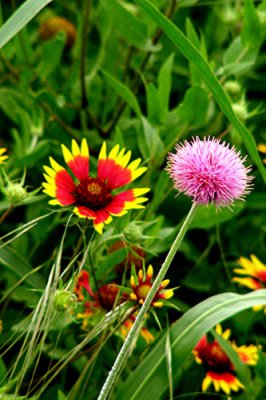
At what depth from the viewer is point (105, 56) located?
1.42 meters

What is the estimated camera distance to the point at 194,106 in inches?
42.6

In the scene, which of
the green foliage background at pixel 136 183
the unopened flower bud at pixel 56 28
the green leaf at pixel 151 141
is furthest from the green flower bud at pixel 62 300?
the unopened flower bud at pixel 56 28

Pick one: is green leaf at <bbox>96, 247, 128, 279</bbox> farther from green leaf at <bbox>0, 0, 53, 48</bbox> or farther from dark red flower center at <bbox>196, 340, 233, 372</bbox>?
green leaf at <bbox>0, 0, 53, 48</bbox>

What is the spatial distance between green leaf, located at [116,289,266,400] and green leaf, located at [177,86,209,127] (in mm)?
340

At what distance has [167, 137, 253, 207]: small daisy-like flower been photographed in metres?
0.65

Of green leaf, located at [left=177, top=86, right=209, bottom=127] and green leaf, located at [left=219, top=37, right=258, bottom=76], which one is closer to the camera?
green leaf, located at [left=177, top=86, right=209, bottom=127]

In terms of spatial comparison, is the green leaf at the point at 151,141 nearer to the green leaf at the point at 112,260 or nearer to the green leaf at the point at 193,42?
the green leaf at the point at 193,42

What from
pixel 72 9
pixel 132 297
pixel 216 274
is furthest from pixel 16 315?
pixel 72 9

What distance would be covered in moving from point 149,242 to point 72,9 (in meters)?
0.80

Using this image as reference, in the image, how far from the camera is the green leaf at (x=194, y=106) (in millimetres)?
1058

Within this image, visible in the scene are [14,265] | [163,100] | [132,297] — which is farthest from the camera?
[163,100]

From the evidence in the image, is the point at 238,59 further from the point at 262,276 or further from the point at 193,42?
the point at 262,276

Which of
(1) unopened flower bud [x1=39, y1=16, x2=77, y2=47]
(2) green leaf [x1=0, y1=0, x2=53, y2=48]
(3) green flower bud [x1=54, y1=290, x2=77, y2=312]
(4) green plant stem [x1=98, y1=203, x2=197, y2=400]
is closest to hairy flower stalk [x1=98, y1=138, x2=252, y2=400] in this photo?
(4) green plant stem [x1=98, y1=203, x2=197, y2=400]

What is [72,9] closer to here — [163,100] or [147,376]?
[163,100]
